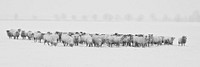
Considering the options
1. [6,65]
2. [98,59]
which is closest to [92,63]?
[98,59]

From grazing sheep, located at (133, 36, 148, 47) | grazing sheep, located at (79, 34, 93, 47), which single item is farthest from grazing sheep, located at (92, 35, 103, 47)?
grazing sheep, located at (133, 36, 148, 47)

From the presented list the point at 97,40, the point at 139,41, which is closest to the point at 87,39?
the point at 97,40

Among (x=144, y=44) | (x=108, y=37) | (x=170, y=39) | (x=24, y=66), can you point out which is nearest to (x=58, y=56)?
(x=24, y=66)

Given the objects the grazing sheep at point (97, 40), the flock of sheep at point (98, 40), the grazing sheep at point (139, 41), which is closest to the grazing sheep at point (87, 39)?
the flock of sheep at point (98, 40)

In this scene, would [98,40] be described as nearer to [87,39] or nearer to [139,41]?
[87,39]

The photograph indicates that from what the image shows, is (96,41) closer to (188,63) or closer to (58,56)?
(58,56)

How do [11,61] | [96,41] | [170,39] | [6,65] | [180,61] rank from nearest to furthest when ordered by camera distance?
1. [6,65]
2. [11,61]
3. [180,61]
4. [96,41]
5. [170,39]

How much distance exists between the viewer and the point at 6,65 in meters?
16.5

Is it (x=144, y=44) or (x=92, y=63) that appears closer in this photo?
(x=92, y=63)

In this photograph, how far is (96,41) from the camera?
92.3ft

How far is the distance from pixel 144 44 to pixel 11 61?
47.8 feet

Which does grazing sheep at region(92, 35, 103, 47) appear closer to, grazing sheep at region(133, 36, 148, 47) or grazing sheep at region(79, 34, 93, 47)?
grazing sheep at region(79, 34, 93, 47)

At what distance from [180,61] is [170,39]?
12904 millimetres

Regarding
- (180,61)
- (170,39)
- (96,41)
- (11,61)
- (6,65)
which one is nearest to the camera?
(6,65)
